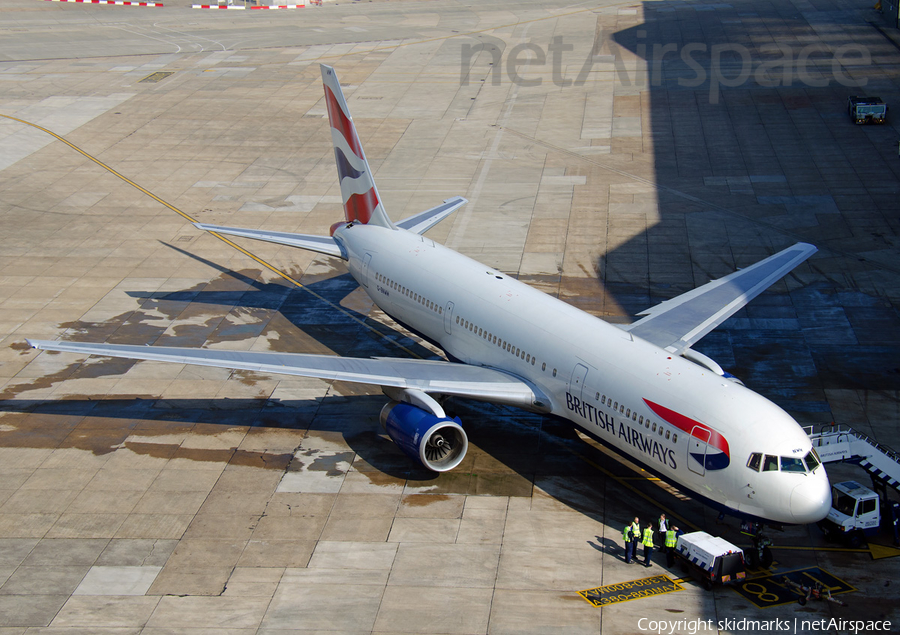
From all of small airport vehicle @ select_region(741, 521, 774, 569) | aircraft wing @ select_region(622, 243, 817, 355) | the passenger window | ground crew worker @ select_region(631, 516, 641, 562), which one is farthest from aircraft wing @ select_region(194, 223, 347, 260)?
small airport vehicle @ select_region(741, 521, 774, 569)

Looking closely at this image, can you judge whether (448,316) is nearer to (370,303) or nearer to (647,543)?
(370,303)

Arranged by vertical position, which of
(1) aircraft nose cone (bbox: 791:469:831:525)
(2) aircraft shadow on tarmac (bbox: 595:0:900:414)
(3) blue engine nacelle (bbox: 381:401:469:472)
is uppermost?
(1) aircraft nose cone (bbox: 791:469:831:525)

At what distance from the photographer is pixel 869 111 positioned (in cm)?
6531

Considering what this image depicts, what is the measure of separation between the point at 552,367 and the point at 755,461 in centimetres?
779

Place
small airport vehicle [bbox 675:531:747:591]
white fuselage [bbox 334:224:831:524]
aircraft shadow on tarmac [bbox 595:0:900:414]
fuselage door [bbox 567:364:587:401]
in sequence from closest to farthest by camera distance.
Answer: white fuselage [bbox 334:224:831:524]
small airport vehicle [bbox 675:531:747:591]
fuselage door [bbox 567:364:587:401]
aircraft shadow on tarmac [bbox 595:0:900:414]

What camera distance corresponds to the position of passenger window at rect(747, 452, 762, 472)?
25.1m

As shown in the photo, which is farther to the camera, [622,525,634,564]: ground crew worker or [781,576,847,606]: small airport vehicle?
[622,525,634,564]: ground crew worker

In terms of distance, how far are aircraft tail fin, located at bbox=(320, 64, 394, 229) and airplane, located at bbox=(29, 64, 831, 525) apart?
0.27 ft

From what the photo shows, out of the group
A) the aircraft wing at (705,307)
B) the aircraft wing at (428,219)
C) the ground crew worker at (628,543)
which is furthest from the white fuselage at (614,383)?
the aircraft wing at (705,307)

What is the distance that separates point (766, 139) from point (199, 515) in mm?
50342

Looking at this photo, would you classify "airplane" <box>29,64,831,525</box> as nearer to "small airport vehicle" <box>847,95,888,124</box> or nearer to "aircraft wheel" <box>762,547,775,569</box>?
"aircraft wheel" <box>762,547,775,569</box>

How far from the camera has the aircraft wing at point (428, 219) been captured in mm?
42500

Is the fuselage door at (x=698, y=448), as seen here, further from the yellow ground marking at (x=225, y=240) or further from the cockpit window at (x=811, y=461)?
the yellow ground marking at (x=225, y=240)

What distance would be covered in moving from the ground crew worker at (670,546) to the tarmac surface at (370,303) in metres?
0.42
